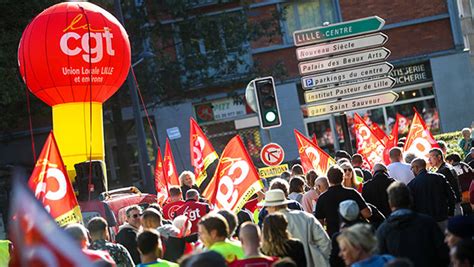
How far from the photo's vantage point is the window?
32.1 m

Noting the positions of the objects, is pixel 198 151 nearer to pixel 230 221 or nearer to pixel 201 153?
pixel 201 153

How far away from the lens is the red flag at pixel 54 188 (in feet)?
33.1

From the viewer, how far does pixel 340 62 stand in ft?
55.5

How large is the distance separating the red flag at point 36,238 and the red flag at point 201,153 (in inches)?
401

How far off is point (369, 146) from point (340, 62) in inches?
90.7

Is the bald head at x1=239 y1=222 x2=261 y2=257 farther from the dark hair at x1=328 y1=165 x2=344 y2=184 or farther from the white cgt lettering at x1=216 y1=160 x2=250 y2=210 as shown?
the white cgt lettering at x1=216 y1=160 x2=250 y2=210

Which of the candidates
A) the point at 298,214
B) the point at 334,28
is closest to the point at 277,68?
the point at 334,28

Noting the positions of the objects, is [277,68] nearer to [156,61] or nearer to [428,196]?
[156,61]

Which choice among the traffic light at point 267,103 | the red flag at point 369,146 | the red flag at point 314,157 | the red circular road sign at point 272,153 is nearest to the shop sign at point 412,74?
the red flag at point 369,146

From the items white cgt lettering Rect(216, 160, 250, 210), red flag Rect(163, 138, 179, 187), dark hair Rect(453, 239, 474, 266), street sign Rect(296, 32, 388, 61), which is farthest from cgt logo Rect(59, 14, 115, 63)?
dark hair Rect(453, 239, 474, 266)

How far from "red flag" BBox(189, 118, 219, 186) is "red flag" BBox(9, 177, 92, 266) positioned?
401 inches

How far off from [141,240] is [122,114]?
967 inches

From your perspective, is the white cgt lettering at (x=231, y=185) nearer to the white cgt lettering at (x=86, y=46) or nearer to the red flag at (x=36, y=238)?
the white cgt lettering at (x=86, y=46)

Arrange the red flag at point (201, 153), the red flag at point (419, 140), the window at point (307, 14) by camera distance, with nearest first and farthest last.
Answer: the red flag at point (201, 153) < the red flag at point (419, 140) < the window at point (307, 14)
